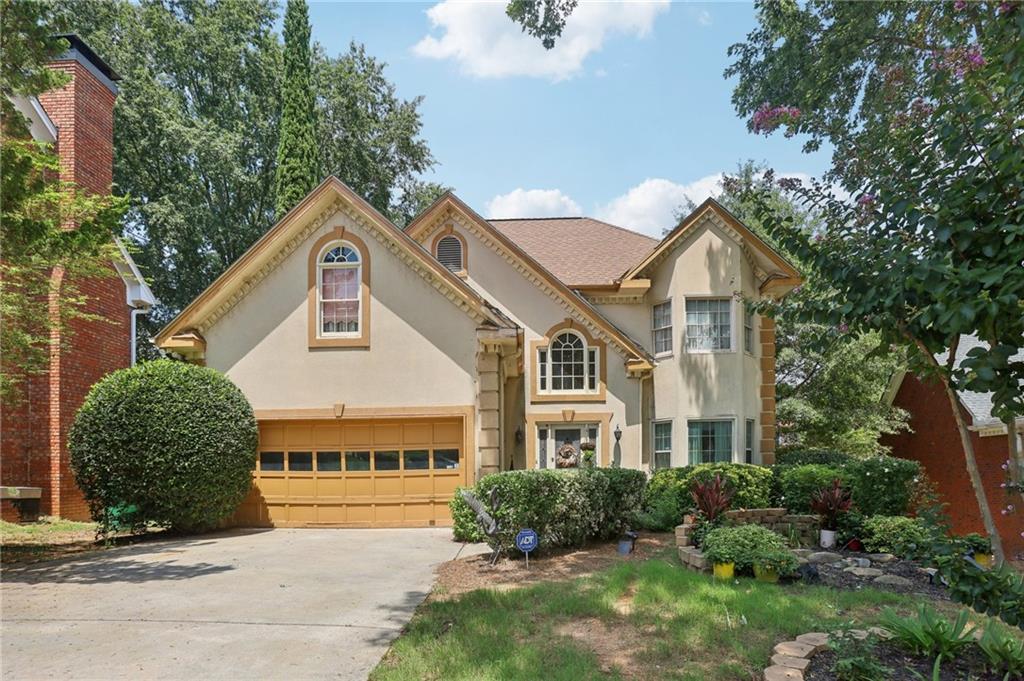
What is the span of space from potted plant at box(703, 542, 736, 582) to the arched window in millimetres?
10267

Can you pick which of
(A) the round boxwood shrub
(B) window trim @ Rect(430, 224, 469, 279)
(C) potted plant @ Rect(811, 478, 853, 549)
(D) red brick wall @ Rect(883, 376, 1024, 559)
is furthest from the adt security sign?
(D) red brick wall @ Rect(883, 376, 1024, 559)

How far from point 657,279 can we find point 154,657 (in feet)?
44.6

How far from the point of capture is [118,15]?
26938 millimetres

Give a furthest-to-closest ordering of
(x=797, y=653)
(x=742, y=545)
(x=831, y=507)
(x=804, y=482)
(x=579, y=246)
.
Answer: (x=579, y=246)
(x=804, y=482)
(x=831, y=507)
(x=742, y=545)
(x=797, y=653)

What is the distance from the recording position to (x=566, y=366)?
659 inches

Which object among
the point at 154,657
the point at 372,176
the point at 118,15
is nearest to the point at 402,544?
the point at 154,657

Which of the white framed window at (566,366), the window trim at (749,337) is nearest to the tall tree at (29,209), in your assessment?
the white framed window at (566,366)

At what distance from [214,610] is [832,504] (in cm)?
920

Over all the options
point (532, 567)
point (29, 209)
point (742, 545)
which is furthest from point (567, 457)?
point (29, 209)

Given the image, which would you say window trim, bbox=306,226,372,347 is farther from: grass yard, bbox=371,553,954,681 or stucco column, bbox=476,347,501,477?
grass yard, bbox=371,553,954,681

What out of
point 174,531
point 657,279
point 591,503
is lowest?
point 174,531

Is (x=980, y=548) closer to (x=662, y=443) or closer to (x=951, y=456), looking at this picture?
(x=662, y=443)

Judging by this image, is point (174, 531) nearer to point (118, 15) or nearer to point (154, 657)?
point (154, 657)

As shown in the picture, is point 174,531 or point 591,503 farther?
point 174,531
